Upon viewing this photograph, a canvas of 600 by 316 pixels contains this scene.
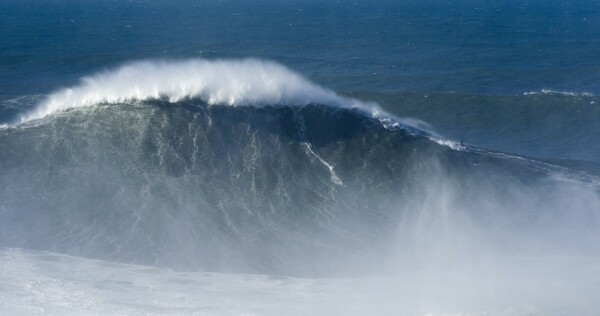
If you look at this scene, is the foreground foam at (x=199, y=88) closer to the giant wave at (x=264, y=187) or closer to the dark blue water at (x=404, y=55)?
the giant wave at (x=264, y=187)

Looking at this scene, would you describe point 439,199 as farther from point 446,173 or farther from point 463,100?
point 463,100

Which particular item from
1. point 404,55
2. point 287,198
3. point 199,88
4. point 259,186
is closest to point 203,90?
point 199,88

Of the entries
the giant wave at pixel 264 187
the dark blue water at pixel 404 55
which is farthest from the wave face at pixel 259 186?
the dark blue water at pixel 404 55

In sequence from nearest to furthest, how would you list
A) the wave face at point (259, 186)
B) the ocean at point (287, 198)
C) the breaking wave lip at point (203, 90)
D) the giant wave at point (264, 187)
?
the ocean at point (287, 198) < the giant wave at point (264, 187) < the wave face at point (259, 186) < the breaking wave lip at point (203, 90)

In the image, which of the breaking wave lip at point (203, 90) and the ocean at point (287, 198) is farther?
the breaking wave lip at point (203, 90)

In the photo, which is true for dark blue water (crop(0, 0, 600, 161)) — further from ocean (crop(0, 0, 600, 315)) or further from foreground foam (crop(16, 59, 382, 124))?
foreground foam (crop(16, 59, 382, 124))

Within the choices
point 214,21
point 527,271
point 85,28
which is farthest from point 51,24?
point 527,271

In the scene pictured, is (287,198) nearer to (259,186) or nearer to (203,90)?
(259,186)

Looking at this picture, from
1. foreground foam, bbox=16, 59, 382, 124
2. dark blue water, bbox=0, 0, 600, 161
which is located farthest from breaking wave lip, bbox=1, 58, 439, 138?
dark blue water, bbox=0, 0, 600, 161

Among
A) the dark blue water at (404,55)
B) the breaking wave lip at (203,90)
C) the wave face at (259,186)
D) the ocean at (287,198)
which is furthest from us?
the dark blue water at (404,55)
